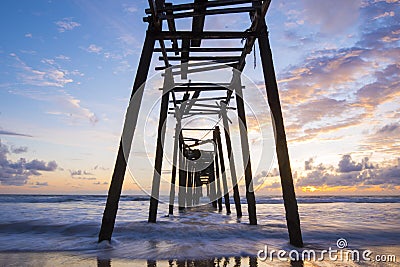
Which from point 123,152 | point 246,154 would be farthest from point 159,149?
point 123,152

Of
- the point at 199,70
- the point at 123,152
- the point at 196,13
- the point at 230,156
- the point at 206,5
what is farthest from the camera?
the point at 230,156

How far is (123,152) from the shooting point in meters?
4.60

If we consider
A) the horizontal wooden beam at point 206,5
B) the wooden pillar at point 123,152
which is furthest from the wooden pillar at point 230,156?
the wooden pillar at point 123,152

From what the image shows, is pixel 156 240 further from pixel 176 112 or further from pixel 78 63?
pixel 78 63

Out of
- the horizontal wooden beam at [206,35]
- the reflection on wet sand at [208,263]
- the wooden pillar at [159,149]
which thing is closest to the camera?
the reflection on wet sand at [208,263]

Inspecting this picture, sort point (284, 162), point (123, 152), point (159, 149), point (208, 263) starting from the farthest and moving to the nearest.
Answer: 1. point (159, 149)
2. point (123, 152)
3. point (284, 162)
4. point (208, 263)

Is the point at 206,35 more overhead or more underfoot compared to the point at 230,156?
more overhead

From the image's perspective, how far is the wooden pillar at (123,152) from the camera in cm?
455

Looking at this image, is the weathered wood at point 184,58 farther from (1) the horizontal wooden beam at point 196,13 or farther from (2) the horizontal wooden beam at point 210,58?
(1) the horizontal wooden beam at point 196,13

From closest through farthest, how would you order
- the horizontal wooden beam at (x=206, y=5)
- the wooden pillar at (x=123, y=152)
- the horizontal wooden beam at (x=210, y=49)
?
1. the wooden pillar at (x=123, y=152)
2. the horizontal wooden beam at (x=206, y=5)
3. the horizontal wooden beam at (x=210, y=49)

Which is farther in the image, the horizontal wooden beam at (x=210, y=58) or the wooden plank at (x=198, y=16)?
the horizontal wooden beam at (x=210, y=58)

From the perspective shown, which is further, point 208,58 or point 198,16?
point 208,58

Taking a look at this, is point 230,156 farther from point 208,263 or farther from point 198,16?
point 208,263

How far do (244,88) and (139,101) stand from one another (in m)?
4.01
